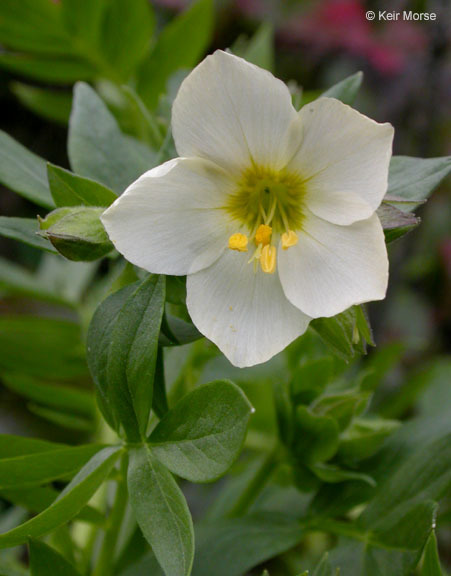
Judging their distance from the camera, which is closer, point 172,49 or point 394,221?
point 394,221

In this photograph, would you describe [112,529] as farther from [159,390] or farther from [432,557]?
[432,557]

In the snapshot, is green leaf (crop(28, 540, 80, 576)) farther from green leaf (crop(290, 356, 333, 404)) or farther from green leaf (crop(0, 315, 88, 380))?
green leaf (crop(0, 315, 88, 380))

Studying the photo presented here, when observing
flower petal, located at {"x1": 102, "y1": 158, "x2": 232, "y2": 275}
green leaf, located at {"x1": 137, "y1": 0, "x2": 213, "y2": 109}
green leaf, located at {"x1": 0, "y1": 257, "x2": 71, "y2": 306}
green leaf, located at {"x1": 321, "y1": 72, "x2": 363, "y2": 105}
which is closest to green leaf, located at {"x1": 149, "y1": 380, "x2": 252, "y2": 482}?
flower petal, located at {"x1": 102, "y1": 158, "x2": 232, "y2": 275}

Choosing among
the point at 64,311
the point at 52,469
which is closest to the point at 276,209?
the point at 52,469

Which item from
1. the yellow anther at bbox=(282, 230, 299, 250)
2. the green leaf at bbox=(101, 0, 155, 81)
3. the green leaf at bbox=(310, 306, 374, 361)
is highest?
the green leaf at bbox=(101, 0, 155, 81)

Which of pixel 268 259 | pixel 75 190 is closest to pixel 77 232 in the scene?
pixel 75 190
